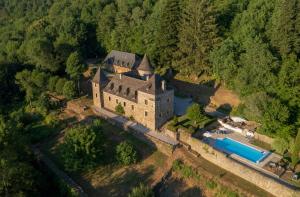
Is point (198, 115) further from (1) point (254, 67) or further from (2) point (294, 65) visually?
(2) point (294, 65)

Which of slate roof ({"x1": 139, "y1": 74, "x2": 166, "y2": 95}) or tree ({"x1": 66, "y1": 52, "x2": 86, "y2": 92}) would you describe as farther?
tree ({"x1": 66, "y1": 52, "x2": 86, "y2": 92})

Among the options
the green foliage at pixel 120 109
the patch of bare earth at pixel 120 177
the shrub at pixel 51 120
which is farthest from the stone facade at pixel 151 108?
the shrub at pixel 51 120

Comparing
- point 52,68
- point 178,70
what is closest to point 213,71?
point 178,70

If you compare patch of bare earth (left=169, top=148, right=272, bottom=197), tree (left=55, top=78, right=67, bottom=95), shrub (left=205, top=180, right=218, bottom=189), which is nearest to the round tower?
tree (left=55, top=78, right=67, bottom=95)

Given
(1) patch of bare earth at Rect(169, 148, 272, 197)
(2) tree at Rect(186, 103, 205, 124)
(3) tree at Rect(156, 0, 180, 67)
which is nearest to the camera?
(1) patch of bare earth at Rect(169, 148, 272, 197)

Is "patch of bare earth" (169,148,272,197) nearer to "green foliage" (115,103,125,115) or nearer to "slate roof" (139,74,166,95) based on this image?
"slate roof" (139,74,166,95)

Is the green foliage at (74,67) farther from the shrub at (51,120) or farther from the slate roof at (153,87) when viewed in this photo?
the slate roof at (153,87)
